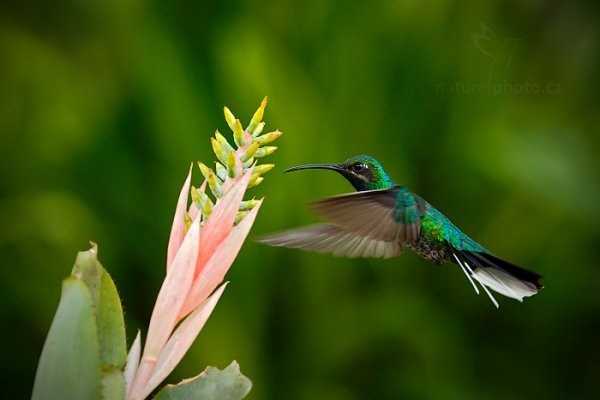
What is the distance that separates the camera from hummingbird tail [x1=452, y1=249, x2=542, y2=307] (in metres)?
0.76

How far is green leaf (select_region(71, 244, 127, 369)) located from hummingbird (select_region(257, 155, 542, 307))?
0.28m

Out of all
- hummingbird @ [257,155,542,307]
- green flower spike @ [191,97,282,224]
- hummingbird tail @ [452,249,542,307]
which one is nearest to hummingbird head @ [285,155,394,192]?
hummingbird @ [257,155,542,307]

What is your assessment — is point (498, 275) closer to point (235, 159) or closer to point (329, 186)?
point (235, 159)

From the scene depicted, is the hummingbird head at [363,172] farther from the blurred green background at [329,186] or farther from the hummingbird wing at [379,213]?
the blurred green background at [329,186]

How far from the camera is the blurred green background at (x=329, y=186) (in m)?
1.85

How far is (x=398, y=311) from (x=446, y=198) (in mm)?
331

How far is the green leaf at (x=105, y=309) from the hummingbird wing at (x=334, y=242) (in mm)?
286

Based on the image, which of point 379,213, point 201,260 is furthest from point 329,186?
point 201,260

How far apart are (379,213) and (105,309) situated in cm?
43

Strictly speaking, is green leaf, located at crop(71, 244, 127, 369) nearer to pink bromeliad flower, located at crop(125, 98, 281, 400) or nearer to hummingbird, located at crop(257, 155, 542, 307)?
pink bromeliad flower, located at crop(125, 98, 281, 400)

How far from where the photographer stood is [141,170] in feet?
6.57

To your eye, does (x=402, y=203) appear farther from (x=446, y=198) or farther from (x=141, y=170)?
(x=141, y=170)

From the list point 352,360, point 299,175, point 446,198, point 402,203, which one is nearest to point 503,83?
point 446,198

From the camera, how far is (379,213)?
0.79 metres
